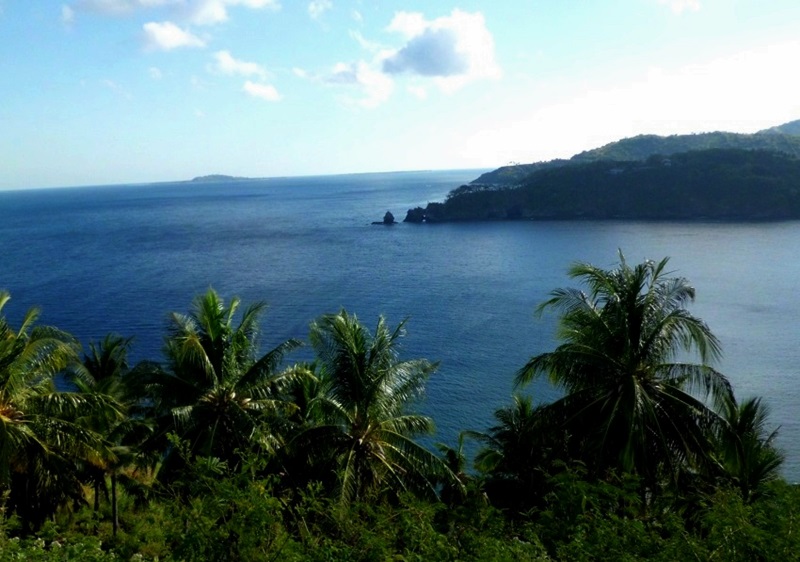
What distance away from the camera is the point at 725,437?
14.9 m

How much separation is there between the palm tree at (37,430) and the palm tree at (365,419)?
5253mm

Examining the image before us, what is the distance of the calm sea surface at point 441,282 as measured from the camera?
46031mm

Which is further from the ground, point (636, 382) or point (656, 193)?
point (656, 193)

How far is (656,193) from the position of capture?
132250 mm

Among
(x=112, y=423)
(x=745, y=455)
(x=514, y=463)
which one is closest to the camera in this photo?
(x=745, y=455)

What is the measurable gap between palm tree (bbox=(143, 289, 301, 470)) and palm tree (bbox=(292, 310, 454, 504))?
1.20 metres

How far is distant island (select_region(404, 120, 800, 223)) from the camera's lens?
398 ft

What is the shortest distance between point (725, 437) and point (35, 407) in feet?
52.3

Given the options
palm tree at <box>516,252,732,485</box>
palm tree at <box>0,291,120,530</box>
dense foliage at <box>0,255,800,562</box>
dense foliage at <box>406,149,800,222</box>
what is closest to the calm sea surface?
dense foliage at <box>406,149,800,222</box>

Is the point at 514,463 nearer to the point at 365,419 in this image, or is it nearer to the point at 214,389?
the point at 365,419

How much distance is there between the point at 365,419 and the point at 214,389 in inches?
157

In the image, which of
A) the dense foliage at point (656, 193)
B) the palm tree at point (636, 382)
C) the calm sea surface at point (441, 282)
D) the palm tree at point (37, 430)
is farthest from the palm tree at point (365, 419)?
the dense foliage at point (656, 193)

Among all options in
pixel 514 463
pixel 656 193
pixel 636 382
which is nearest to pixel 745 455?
pixel 636 382

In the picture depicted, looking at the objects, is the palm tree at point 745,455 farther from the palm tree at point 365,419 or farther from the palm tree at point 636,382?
the palm tree at point 365,419
